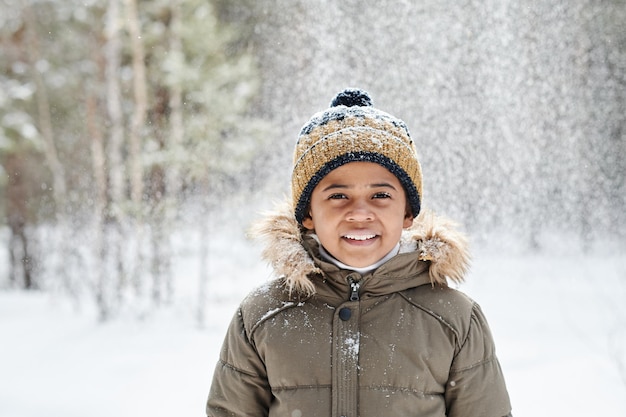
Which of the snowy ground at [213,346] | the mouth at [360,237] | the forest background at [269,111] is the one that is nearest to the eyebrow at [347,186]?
the mouth at [360,237]

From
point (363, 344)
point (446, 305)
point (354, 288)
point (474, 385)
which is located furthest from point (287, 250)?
point (474, 385)

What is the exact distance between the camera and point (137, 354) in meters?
4.70

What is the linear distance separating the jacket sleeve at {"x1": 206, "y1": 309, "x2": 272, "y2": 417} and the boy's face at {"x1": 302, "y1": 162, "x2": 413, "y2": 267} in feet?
1.10

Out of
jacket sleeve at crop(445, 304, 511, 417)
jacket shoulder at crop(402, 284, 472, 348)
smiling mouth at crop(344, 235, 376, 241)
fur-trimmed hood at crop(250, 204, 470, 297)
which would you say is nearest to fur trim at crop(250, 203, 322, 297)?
fur-trimmed hood at crop(250, 204, 470, 297)

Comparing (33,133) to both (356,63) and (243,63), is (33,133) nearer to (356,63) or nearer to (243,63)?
(243,63)

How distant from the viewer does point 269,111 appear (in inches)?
269

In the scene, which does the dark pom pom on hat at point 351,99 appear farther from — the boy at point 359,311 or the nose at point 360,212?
the nose at point 360,212

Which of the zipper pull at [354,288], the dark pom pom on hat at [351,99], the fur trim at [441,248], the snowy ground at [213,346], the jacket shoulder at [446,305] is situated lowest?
the snowy ground at [213,346]

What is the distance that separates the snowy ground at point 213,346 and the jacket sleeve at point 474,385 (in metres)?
2.13

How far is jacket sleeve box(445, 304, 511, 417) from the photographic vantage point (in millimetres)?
1366

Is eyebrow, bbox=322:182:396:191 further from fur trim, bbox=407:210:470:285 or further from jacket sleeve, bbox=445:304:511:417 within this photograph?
jacket sleeve, bbox=445:304:511:417

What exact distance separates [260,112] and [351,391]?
590 centimetres

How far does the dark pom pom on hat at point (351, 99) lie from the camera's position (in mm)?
1559

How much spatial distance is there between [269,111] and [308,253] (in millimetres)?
5534
